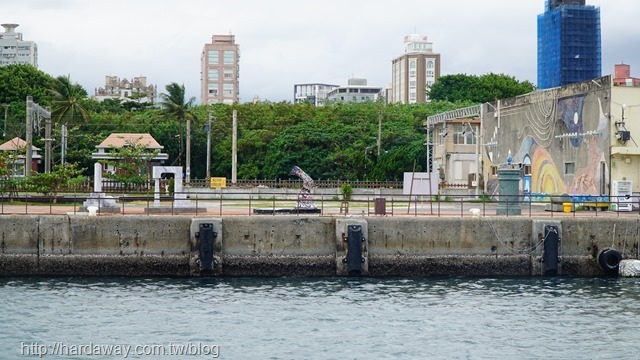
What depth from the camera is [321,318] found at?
3150cm

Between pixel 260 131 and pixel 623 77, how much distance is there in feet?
170

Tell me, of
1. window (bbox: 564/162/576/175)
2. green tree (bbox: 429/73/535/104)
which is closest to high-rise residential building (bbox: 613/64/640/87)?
window (bbox: 564/162/576/175)

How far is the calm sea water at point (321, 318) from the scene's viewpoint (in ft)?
89.7

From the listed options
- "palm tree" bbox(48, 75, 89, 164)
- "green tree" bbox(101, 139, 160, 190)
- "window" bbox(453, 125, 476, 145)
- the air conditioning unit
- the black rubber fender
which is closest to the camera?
the black rubber fender

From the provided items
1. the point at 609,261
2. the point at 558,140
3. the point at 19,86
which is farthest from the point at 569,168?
the point at 19,86

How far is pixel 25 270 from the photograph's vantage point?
3891 centimetres

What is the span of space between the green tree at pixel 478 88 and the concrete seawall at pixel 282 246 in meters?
78.5

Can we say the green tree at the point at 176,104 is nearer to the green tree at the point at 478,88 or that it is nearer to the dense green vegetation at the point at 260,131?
the dense green vegetation at the point at 260,131

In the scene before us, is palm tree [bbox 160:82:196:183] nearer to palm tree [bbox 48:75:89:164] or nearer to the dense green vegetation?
the dense green vegetation

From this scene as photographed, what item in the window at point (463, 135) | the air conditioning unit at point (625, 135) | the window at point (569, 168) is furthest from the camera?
the window at point (463, 135)

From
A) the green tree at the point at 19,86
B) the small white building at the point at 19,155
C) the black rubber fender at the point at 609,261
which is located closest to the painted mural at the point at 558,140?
the black rubber fender at the point at 609,261

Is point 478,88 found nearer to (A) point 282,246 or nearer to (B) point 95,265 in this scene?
(A) point 282,246

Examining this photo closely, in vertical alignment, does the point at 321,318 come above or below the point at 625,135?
below

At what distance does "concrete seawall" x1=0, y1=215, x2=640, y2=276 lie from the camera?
128 ft
